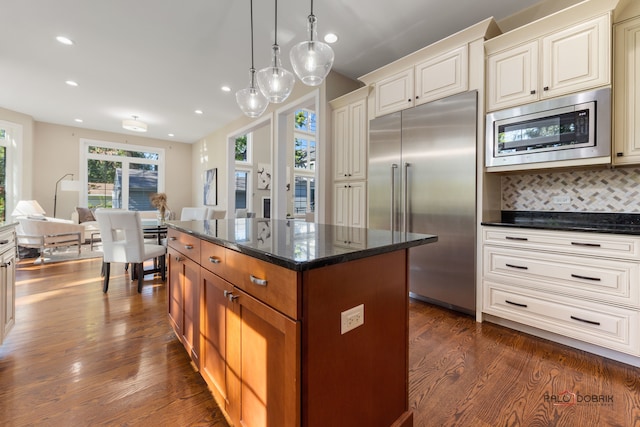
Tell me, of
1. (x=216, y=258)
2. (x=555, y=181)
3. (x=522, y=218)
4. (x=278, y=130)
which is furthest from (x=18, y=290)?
(x=555, y=181)

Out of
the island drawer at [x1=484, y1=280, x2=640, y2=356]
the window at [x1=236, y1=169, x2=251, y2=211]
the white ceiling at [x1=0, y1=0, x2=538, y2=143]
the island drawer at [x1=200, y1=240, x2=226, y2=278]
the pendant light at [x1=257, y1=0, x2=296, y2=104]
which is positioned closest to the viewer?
the island drawer at [x1=200, y1=240, x2=226, y2=278]

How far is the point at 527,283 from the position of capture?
220cm

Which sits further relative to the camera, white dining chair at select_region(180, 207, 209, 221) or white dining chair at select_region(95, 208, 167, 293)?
white dining chair at select_region(180, 207, 209, 221)

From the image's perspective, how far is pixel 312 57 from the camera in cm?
184

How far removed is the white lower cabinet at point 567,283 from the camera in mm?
1783

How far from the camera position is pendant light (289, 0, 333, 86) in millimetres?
1812

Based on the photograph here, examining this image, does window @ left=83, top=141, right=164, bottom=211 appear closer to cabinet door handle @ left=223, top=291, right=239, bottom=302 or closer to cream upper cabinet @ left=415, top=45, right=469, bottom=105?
cream upper cabinet @ left=415, top=45, right=469, bottom=105

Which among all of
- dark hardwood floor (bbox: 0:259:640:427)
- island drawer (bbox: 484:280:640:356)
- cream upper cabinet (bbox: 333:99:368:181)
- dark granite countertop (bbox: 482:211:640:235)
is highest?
Result: cream upper cabinet (bbox: 333:99:368:181)

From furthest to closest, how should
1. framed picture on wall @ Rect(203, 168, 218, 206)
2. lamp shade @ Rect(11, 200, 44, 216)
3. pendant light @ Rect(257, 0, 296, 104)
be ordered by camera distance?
framed picture on wall @ Rect(203, 168, 218, 206) → lamp shade @ Rect(11, 200, 44, 216) → pendant light @ Rect(257, 0, 296, 104)

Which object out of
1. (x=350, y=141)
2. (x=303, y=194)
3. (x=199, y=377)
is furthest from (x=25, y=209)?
(x=303, y=194)

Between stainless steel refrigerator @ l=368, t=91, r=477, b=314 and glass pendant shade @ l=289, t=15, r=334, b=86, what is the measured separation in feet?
4.22

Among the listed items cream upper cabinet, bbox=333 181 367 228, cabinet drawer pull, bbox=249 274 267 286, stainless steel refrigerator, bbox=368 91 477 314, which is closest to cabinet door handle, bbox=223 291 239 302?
cabinet drawer pull, bbox=249 274 267 286

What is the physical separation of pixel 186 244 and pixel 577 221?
3033 mm

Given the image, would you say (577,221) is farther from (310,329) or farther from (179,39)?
(179,39)
